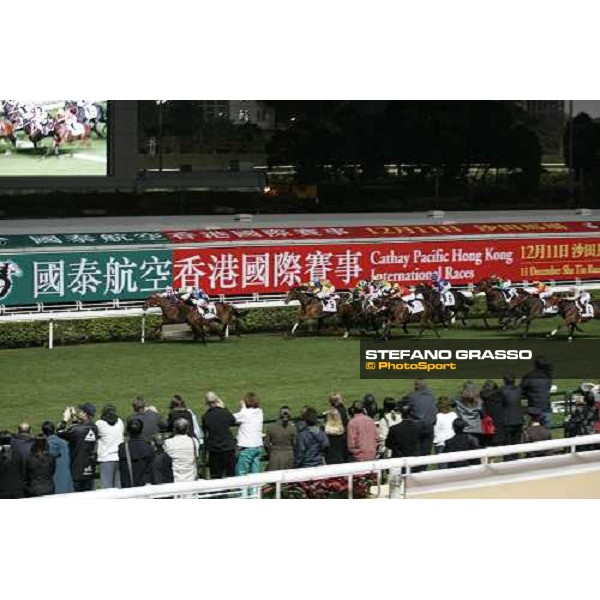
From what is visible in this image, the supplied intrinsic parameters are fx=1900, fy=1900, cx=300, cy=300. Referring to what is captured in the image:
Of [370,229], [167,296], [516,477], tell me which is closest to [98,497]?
[516,477]

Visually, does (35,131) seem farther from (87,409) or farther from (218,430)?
(218,430)

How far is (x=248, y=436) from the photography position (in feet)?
32.0

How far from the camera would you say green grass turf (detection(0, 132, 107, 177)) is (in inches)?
430

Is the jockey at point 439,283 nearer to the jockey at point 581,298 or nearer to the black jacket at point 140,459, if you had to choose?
the jockey at point 581,298

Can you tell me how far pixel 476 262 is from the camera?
11.7 meters

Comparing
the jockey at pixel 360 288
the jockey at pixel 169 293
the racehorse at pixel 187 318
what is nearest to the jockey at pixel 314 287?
the jockey at pixel 360 288

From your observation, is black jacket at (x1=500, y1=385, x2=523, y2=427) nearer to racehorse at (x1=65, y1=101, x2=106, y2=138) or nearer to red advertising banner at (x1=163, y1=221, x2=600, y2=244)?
red advertising banner at (x1=163, y1=221, x2=600, y2=244)

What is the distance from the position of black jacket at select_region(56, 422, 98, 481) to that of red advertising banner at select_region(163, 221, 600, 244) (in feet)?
6.65

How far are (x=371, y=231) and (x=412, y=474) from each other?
2.86 m

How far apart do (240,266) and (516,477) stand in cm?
264

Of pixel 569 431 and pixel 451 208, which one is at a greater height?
pixel 451 208

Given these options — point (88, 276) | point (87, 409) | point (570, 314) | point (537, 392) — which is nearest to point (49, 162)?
point (88, 276)

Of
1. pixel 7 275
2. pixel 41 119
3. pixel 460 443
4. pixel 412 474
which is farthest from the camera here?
pixel 41 119
